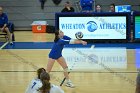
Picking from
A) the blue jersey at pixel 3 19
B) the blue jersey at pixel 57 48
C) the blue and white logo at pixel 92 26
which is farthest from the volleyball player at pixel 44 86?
the blue jersey at pixel 3 19

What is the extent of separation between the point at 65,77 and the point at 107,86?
134 cm

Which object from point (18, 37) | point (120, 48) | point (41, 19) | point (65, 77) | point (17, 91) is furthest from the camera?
point (41, 19)

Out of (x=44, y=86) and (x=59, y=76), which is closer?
(x=44, y=86)

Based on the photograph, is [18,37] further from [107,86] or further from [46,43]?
[107,86]

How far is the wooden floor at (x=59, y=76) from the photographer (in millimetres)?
11273

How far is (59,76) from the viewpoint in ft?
41.8

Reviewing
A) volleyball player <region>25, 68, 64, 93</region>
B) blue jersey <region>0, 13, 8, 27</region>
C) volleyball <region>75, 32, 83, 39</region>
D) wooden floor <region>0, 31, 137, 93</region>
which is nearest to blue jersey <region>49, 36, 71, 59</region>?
wooden floor <region>0, 31, 137, 93</region>

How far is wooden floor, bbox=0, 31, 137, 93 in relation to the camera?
37.0 ft

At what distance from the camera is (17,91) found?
11.0m

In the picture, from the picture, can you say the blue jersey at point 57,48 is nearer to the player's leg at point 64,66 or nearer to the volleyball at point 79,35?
the player's leg at point 64,66

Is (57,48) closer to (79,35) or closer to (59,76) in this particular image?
(59,76)

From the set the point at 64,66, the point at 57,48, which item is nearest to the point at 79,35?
the point at 64,66

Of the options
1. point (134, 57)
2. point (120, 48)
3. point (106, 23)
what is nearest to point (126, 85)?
point (134, 57)

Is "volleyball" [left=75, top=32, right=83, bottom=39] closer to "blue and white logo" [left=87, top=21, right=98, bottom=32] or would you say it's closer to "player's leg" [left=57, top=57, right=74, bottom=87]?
"blue and white logo" [left=87, top=21, right=98, bottom=32]
